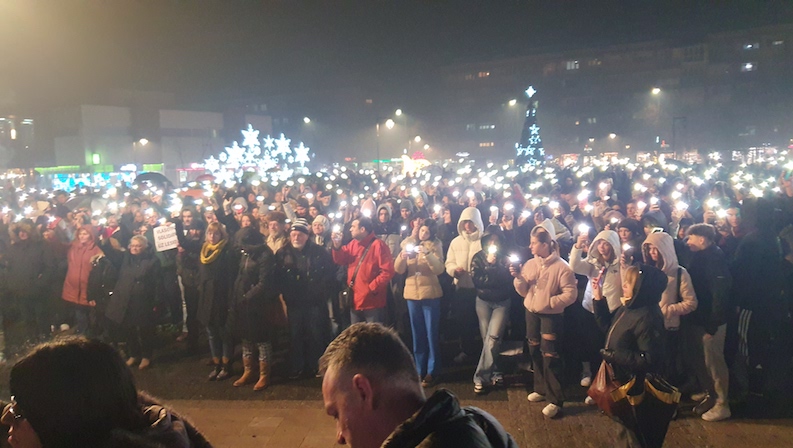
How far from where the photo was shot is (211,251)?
709cm

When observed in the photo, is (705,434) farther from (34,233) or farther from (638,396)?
(34,233)

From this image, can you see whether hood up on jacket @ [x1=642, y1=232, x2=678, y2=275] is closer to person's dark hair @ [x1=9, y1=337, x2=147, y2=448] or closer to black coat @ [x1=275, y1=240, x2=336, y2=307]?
black coat @ [x1=275, y1=240, x2=336, y2=307]

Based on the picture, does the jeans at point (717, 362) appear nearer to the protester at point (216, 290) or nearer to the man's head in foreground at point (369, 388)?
the man's head in foreground at point (369, 388)

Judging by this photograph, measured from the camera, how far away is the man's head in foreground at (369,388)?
169 centimetres

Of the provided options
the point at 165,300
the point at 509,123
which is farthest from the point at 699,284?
the point at 509,123

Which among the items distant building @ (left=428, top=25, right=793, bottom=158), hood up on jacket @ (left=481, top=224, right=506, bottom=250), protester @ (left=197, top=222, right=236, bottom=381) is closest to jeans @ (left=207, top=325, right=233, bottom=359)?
protester @ (left=197, top=222, right=236, bottom=381)

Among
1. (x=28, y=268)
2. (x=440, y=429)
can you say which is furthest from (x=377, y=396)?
(x=28, y=268)

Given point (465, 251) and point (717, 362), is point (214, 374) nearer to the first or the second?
point (465, 251)

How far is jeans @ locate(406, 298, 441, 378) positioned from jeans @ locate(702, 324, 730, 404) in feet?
9.79

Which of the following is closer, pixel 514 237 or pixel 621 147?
pixel 514 237

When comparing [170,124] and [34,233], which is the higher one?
[170,124]

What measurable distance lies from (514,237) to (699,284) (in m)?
3.46

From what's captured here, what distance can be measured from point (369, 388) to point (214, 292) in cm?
579

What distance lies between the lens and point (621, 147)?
62.4 meters
